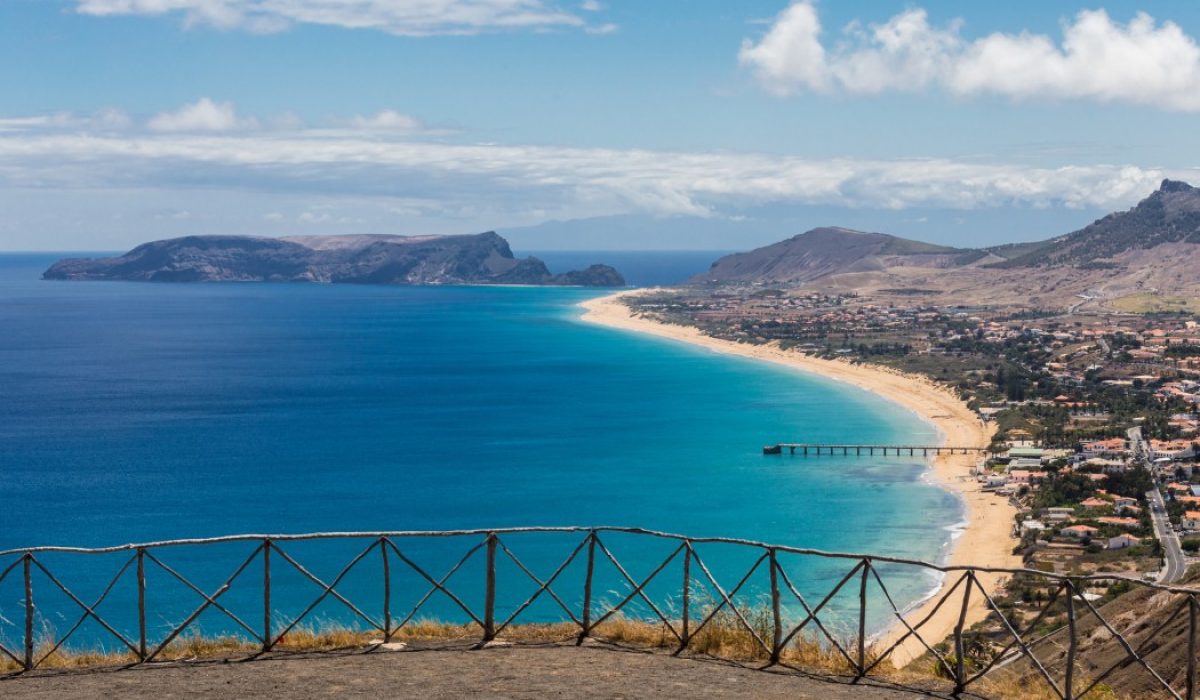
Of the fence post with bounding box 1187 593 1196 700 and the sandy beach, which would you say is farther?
the sandy beach

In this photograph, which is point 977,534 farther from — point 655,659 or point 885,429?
point 655,659

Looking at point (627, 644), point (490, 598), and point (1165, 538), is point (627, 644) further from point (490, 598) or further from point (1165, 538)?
point (1165, 538)

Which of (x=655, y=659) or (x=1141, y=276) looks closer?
(x=655, y=659)

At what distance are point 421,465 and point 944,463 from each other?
26.7 m

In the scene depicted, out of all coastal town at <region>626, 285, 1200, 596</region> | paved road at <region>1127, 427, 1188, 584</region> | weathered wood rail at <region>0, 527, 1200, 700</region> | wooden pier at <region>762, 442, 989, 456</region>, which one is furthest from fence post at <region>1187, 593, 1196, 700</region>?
wooden pier at <region>762, 442, 989, 456</region>

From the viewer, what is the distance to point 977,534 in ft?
153

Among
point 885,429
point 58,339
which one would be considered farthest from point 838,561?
point 58,339

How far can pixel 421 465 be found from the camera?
63.7 m

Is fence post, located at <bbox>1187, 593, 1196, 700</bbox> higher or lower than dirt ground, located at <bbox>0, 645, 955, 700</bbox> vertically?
higher

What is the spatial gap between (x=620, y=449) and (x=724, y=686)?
55.6 meters

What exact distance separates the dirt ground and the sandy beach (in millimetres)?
15328

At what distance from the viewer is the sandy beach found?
36.9m

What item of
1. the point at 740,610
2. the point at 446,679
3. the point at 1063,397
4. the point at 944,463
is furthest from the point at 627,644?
the point at 1063,397

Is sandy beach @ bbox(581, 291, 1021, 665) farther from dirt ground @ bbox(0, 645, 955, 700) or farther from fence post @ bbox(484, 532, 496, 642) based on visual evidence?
dirt ground @ bbox(0, 645, 955, 700)
